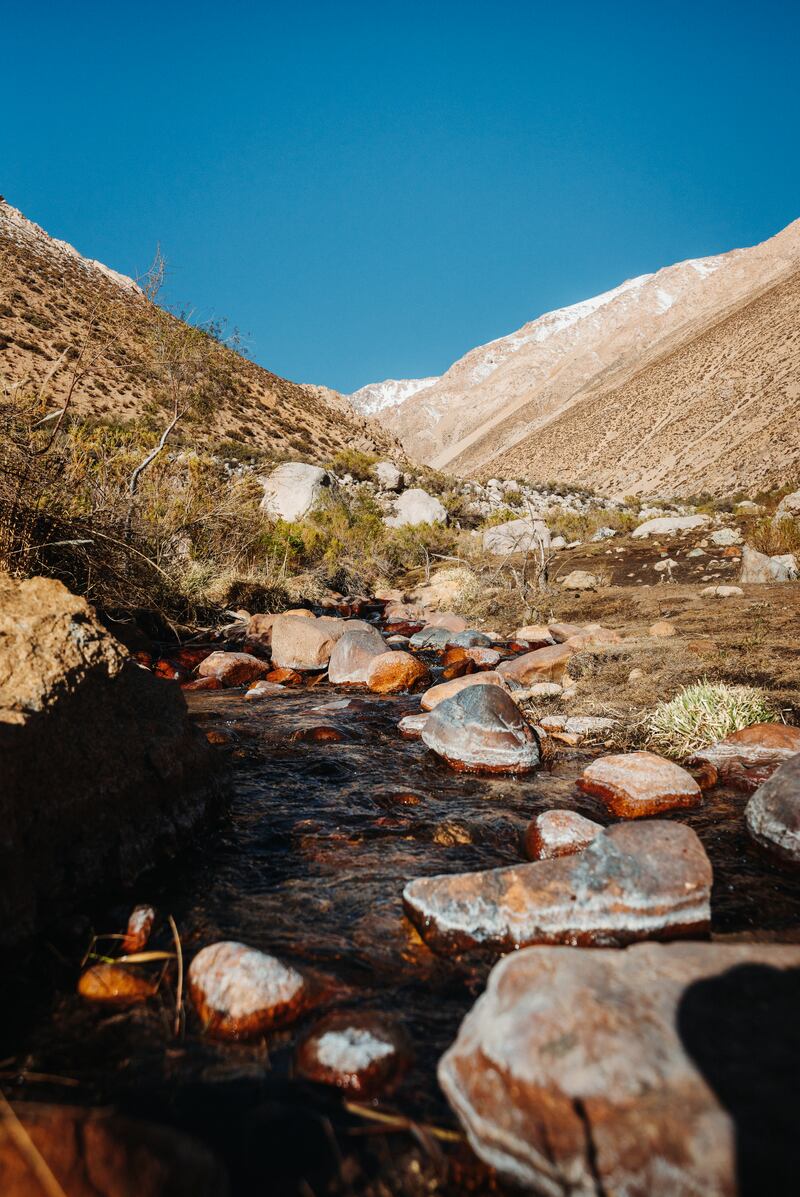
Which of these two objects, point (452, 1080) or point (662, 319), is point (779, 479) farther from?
point (662, 319)

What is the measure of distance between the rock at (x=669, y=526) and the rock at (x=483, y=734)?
1773 cm

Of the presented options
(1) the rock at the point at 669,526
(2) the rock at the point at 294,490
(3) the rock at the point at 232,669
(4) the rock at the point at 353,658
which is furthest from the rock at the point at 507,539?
(3) the rock at the point at 232,669

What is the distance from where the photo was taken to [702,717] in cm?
456

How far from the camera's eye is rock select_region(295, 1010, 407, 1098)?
169 cm

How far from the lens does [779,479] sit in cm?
3203

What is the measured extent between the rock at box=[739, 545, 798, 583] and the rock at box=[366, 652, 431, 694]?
770 centimetres

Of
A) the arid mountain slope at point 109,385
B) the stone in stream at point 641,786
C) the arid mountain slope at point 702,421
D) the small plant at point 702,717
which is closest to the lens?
the stone in stream at point 641,786

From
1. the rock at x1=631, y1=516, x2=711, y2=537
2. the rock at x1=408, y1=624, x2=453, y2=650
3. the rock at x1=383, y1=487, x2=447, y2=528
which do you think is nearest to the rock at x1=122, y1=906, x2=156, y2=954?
the rock at x1=408, y1=624, x2=453, y2=650

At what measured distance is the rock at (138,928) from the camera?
2.24 meters

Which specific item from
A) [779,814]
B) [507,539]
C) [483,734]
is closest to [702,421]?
[507,539]

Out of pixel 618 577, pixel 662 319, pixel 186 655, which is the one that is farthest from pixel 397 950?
pixel 662 319

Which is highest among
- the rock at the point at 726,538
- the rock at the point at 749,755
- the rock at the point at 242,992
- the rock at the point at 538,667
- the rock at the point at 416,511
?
the rock at the point at 416,511

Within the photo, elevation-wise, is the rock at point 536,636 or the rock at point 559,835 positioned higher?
the rock at point 536,636

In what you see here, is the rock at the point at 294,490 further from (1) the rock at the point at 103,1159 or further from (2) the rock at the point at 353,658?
(1) the rock at the point at 103,1159
